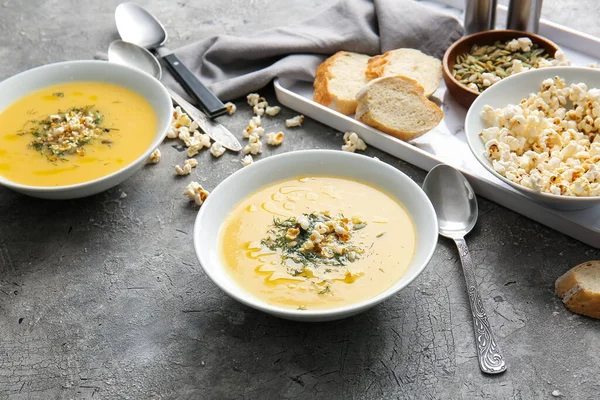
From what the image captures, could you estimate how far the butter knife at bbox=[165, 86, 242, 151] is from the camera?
2246mm

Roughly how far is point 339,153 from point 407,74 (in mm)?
658

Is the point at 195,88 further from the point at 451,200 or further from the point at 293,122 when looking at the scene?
the point at 451,200

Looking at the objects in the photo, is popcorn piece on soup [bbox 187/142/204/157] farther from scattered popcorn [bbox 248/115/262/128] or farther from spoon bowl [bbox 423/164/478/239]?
spoon bowl [bbox 423/164/478/239]

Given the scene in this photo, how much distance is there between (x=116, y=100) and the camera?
2.25m

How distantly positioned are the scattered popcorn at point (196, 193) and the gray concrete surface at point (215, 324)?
0.03 metres

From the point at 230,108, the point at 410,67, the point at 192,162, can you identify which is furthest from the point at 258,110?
the point at 410,67

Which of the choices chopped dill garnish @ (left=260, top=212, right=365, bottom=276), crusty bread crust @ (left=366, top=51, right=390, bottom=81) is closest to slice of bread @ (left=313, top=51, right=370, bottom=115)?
crusty bread crust @ (left=366, top=51, right=390, bottom=81)

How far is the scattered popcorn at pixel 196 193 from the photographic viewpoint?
2020 mm

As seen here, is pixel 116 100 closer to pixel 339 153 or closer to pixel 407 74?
pixel 339 153

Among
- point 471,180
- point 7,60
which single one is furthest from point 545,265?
point 7,60

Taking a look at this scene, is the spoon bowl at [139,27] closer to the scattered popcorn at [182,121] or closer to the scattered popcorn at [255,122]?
the scattered popcorn at [182,121]

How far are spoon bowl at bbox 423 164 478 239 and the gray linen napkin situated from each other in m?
0.77

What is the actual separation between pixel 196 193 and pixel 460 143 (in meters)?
0.87

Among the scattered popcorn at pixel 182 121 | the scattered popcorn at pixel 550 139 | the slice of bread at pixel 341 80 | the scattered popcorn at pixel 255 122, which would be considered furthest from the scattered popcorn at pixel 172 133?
the scattered popcorn at pixel 550 139
